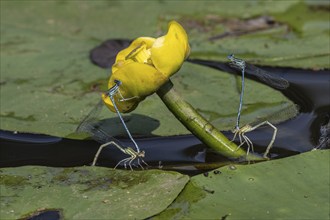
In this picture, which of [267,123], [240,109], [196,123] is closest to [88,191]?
[196,123]

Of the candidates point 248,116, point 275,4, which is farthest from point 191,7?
point 248,116

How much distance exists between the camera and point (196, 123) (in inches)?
111

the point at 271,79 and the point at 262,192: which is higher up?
the point at 271,79

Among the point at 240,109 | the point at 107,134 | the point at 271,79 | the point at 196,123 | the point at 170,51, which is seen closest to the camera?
the point at 170,51

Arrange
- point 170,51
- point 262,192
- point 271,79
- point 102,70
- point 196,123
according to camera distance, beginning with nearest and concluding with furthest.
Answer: point 262,192, point 170,51, point 196,123, point 271,79, point 102,70

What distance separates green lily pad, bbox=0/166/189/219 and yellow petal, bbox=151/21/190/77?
465mm

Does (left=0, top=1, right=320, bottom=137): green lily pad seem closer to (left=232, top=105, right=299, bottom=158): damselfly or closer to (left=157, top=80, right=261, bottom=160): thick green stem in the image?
(left=232, top=105, right=299, bottom=158): damselfly

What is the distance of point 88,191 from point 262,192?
0.72 meters

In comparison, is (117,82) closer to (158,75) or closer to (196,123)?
(158,75)

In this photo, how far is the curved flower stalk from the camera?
8.41 ft

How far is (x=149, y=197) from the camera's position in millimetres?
2512

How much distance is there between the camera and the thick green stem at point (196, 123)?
2.77m

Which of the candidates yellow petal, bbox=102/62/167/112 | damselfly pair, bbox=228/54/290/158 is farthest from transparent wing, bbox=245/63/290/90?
yellow petal, bbox=102/62/167/112

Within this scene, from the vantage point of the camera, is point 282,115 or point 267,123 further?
point 282,115
